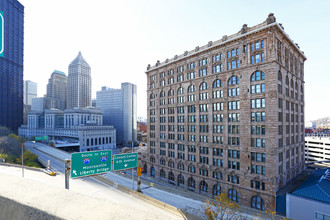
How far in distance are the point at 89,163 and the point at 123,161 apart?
17.3 ft

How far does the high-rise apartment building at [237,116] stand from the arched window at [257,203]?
201mm

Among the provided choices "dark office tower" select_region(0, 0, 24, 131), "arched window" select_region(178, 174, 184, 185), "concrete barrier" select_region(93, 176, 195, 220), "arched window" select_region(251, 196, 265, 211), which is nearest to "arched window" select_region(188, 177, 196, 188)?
"arched window" select_region(178, 174, 184, 185)

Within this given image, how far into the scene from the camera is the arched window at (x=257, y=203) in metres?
38.5

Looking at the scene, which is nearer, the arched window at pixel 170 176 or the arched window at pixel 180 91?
the arched window at pixel 180 91

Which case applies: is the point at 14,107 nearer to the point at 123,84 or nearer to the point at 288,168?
the point at 123,84

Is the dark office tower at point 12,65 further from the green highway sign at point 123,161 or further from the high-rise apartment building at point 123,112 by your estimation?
the green highway sign at point 123,161

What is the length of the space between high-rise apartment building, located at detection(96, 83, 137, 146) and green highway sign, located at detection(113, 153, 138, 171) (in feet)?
460

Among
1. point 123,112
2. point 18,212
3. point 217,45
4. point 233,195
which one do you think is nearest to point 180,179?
point 233,195

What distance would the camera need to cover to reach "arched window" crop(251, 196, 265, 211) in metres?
38.5

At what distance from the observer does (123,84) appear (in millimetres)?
171750

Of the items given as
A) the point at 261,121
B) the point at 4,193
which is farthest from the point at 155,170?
the point at 4,193

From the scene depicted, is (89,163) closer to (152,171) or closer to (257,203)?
(257,203)

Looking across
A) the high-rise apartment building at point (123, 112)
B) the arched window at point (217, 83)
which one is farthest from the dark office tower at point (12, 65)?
the arched window at point (217, 83)

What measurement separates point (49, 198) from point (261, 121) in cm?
4312
